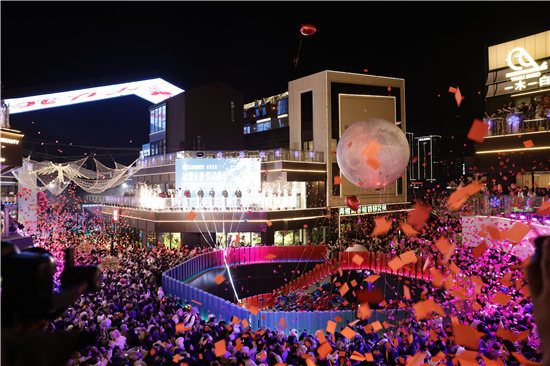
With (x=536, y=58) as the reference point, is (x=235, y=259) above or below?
below

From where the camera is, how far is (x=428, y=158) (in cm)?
10031

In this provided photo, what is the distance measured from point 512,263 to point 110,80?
1109 inches

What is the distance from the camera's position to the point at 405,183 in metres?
31.3

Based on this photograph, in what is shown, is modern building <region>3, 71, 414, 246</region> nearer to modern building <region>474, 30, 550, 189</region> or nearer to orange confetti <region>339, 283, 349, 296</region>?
orange confetti <region>339, 283, 349, 296</region>

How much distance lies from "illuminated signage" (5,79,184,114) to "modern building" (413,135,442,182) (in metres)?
71.0

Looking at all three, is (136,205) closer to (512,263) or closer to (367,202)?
(367,202)

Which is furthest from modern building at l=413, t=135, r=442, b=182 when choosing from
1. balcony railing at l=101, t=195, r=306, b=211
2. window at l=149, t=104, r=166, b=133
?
window at l=149, t=104, r=166, b=133

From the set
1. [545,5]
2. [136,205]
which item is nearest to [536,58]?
[545,5]

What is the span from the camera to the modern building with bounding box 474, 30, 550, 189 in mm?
17609

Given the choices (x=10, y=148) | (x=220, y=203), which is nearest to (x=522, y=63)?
(x=220, y=203)

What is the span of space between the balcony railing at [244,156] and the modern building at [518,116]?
11509 mm

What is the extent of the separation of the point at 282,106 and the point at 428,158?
79.4m

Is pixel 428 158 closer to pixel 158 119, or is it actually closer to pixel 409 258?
pixel 158 119

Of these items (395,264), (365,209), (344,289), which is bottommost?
(344,289)
